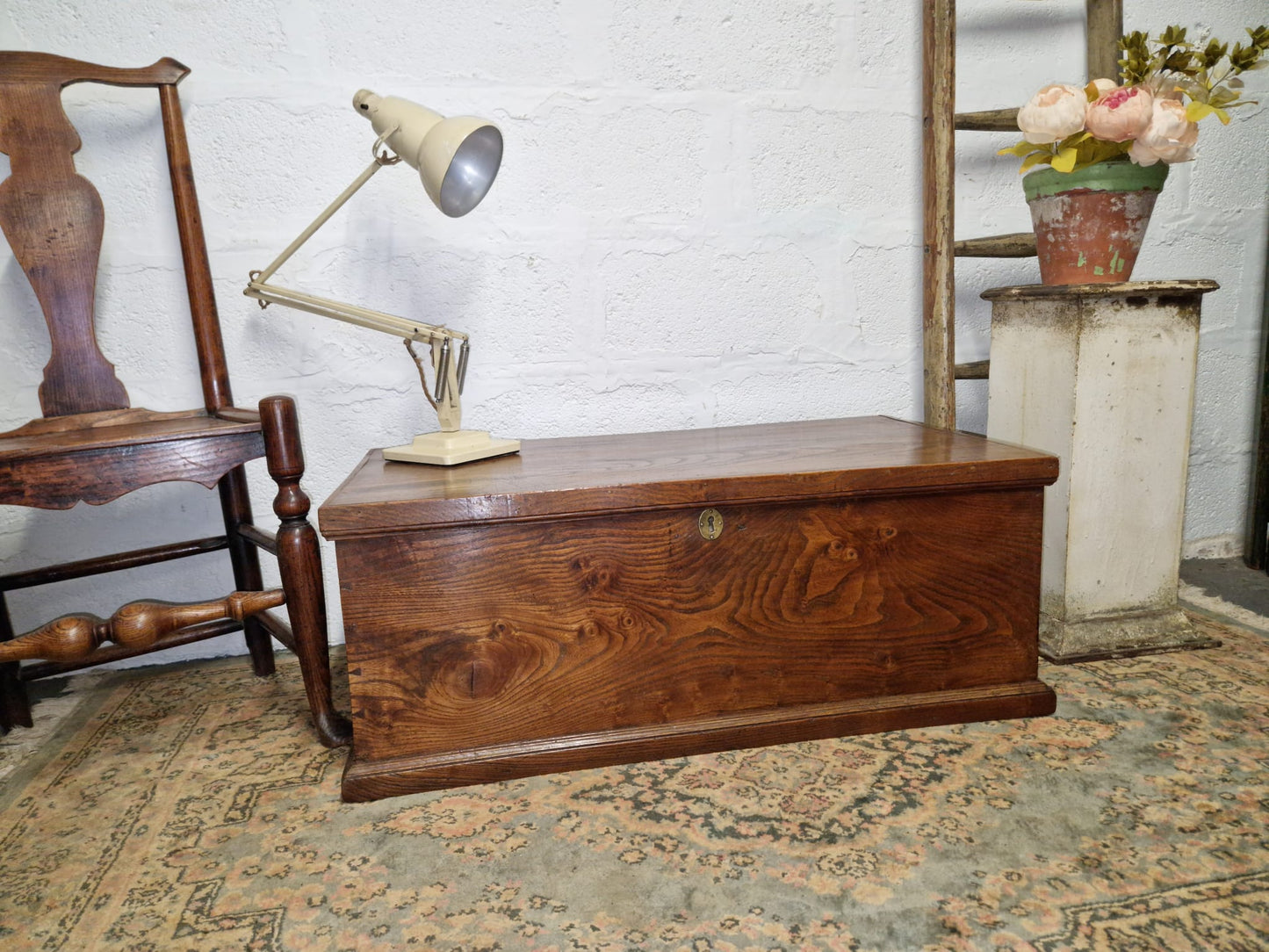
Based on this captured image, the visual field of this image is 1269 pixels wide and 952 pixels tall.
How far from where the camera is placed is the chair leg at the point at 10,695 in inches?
62.7

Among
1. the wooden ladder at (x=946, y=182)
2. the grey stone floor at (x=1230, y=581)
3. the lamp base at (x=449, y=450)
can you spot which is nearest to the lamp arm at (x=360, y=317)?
the lamp base at (x=449, y=450)

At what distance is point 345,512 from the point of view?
3.97 feet

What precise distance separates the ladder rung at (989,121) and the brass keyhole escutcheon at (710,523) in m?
1.21

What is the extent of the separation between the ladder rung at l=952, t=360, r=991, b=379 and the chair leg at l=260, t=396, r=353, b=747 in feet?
4.81

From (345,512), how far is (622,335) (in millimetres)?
933

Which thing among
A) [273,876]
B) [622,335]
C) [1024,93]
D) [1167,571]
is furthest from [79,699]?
[1024,93]

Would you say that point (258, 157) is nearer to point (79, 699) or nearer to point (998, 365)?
point (79, 699)

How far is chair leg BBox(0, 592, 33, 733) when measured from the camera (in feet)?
5.23

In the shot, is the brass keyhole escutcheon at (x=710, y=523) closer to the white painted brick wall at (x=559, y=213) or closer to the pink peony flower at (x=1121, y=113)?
the white painted brick wall at (x=559, y=213)

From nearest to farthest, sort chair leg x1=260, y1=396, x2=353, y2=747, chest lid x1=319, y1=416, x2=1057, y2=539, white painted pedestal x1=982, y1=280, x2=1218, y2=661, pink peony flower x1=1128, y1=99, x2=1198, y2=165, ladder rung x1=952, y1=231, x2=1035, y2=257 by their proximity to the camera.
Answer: chest lid x1=319, y1=416, x2=1057, y2=539 → chair leg x1=260, y1=396, x2=353, y2=747 → pink peony flower x1=1128, y1=99, x2=1198, y2=165 → white painted pedestal x1=982, y1=280, x2=1218, y2=661 → ladder rung x1=952, y1=231, x2=1035, y2=257

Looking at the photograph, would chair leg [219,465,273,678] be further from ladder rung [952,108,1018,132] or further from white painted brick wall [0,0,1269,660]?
ladder rung [952,108,1018,132]

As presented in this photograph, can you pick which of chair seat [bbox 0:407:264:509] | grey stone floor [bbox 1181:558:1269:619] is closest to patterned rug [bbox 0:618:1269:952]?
chair seat [bbox 0:407:264:509]

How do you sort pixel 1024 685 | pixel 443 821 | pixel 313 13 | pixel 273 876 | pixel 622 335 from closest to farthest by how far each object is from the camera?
pixel 273 876 → pixel 443 821 → pixel 1024 685 → pixel 313 13 → pixel 622 335

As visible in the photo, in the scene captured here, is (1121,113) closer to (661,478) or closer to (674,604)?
(661,478)
